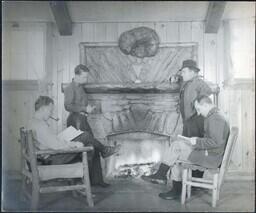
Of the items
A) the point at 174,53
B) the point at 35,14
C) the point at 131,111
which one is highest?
the point at 35,14

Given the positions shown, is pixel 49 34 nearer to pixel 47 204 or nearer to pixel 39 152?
pixel 39 152

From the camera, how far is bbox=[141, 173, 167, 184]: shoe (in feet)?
8.58

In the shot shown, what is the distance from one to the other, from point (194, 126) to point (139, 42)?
56cm

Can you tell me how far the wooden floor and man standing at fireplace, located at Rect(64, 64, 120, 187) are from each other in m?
0.12

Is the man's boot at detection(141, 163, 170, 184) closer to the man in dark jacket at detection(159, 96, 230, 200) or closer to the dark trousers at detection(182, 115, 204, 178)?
the man in dark jacket at detection(159, 96, 230, 200)

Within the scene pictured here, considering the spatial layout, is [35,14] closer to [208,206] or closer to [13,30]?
[13,30]

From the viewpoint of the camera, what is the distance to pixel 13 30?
101 inches

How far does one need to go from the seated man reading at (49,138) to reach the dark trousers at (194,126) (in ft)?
1.56

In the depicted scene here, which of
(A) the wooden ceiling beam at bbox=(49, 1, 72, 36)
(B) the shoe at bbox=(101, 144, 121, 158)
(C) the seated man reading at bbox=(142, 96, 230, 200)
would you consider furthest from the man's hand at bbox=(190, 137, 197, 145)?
(A) the wooden ceiling beam at bbox=(49, 1, 72, 36)

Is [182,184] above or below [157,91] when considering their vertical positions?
below

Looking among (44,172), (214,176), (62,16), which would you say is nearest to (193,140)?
(214,176)

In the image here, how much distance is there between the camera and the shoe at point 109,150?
261 centimetres

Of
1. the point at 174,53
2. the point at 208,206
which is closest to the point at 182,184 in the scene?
the point at 208,206

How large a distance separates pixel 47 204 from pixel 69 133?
407 mm
